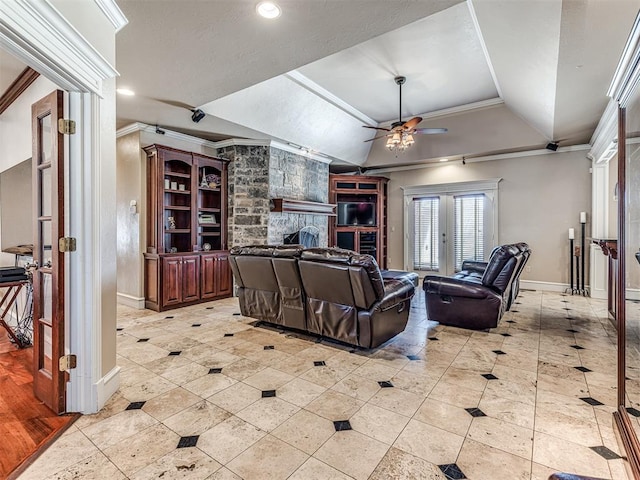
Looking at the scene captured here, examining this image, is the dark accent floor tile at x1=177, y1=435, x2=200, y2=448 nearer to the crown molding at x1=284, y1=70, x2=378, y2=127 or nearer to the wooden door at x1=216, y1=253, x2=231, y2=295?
the wooden door at x1=216, y1=253, x2=231, y2=295

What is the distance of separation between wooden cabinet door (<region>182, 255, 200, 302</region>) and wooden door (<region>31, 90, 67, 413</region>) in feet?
9.36

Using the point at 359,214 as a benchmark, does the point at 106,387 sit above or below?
below

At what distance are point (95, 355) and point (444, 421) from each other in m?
2.42

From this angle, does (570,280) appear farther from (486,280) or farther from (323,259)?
(323,259)

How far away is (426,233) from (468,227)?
100 cm

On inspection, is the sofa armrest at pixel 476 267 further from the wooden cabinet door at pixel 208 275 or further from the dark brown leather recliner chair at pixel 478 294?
the wooden cabinet door at pixel 208 275

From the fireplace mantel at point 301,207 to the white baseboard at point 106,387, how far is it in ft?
13.3

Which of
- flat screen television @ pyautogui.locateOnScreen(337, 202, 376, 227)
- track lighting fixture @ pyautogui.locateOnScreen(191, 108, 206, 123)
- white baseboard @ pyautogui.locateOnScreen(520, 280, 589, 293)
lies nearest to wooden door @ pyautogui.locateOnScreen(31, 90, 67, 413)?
track lighting fixture @ pyautogui.locateOnScreen(191, 108, 206, 123)

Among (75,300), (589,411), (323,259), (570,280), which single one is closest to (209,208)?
(323,259)

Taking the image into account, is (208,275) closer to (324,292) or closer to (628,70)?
(324,292)

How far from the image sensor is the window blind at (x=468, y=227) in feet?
24.3

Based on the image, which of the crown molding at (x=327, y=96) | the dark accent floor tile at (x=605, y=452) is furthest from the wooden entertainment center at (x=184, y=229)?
the dark accent floor tile at (x=605, y=452)

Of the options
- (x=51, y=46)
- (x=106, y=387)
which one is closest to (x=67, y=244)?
(x=106, y=387)

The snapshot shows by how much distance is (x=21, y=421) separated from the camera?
2133mm
